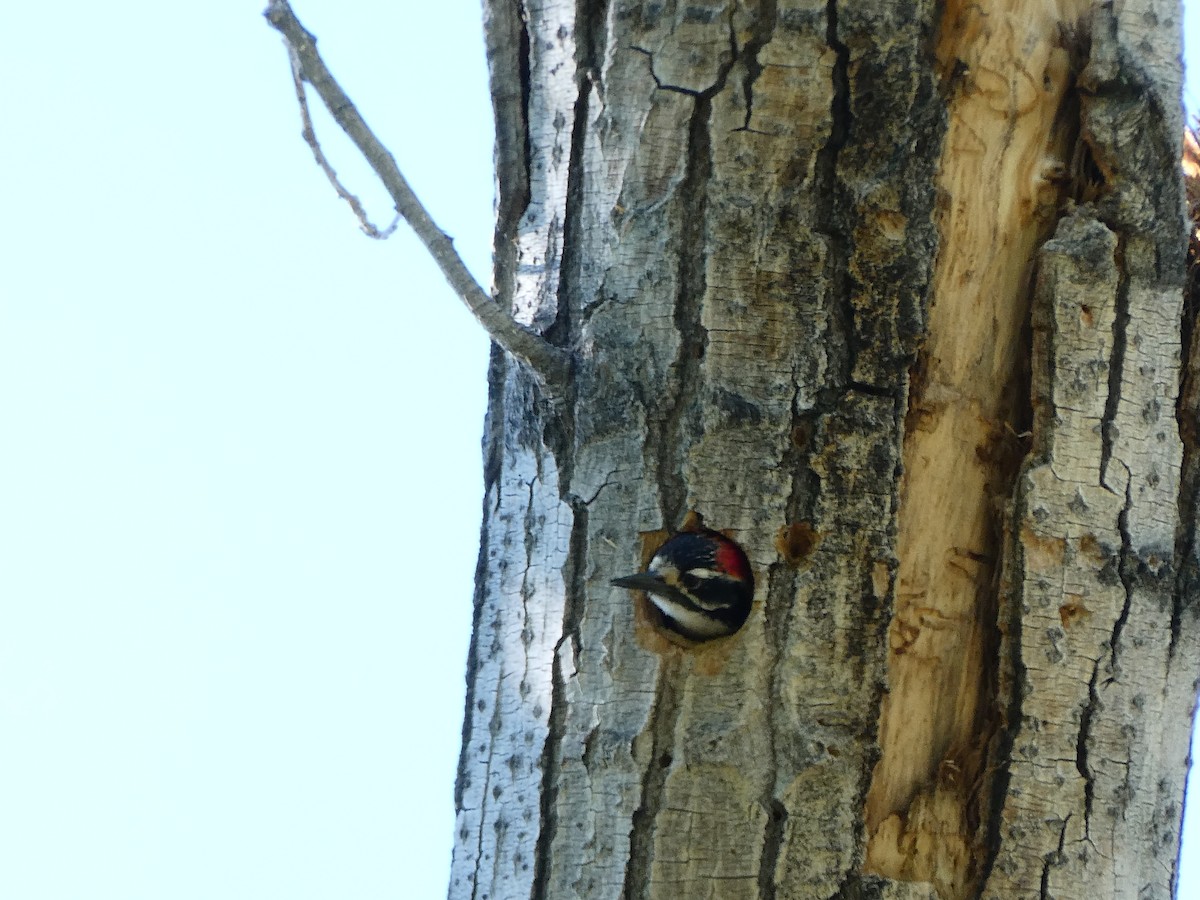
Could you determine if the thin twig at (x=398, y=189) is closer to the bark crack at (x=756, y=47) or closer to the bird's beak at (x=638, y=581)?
the bird's beak at (x=638, y=581)

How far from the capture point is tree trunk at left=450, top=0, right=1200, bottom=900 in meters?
2.36

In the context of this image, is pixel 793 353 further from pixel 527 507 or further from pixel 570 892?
pixel 570 892

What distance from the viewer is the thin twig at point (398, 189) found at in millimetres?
2279

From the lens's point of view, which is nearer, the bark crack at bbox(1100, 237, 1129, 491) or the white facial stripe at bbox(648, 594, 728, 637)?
the white facial stripe at bbox(648, 594, 728, 637)

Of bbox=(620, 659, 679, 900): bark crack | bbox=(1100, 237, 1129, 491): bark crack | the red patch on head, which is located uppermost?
bbox=(1100, 237, 1129, 491): bark crack

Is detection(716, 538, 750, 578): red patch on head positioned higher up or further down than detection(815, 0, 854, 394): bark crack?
further down

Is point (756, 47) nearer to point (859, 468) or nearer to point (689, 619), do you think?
point (859, 468)

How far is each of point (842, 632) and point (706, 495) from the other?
0.29 meters

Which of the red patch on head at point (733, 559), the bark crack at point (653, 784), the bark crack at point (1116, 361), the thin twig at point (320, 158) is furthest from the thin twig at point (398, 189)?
the bark crack at point (1116, 361)

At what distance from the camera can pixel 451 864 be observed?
2.60 metres

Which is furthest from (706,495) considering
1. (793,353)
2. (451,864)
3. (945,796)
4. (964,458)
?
(451,864)

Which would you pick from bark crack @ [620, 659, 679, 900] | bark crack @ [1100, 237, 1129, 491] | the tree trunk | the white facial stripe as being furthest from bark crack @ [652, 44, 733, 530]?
bark crack @ [1100, 237, 1129, 491]

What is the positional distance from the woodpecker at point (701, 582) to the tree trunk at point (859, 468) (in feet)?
0.09

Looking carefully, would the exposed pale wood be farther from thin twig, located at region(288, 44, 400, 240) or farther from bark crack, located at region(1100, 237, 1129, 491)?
thin twig, located at region(288, 44, 400, 240)
